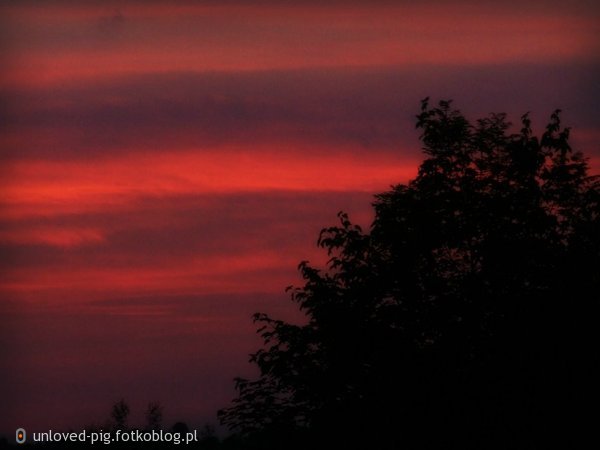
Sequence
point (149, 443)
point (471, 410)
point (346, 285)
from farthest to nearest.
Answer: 1. point (149, 443)
2. point (346, 285)
3. point (471, 410)

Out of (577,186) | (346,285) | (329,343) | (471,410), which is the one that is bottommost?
(471,410)

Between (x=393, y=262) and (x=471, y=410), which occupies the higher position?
(x=393, y=262)

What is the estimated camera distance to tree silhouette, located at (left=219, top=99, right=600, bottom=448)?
2875 cm

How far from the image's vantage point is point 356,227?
34750mm

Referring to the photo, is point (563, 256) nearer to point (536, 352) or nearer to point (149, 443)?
point (536, 352)

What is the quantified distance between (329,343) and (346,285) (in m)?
2.93

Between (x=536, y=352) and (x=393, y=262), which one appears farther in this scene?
(x=393, y=262)

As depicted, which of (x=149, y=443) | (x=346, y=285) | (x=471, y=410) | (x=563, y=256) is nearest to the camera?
(x=471, y=410)

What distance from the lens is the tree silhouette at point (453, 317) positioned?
28.8 metres

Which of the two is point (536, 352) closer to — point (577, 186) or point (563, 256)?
point (563, 256)

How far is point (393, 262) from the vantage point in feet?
106

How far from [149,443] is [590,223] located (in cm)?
3436

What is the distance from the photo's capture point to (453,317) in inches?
1181

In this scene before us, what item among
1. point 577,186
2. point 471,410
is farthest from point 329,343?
point 577,186
